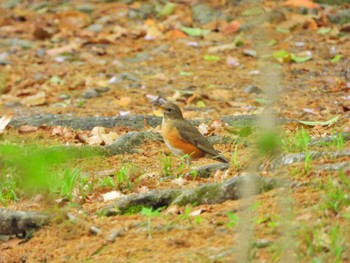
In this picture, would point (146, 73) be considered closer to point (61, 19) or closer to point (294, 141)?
point (61, 19)

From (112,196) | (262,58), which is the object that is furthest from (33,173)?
(112,196)

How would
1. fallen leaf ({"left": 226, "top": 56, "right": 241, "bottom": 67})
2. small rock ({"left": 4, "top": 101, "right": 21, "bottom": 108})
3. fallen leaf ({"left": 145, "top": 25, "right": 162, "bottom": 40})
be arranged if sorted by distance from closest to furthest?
small rock ({"left": 4, "top": 101, "right": 21, "bottom": 108}) → fallen leaf ({"left": 226, "top": 56, "right": 241, "bottom": 67}) → fallen leaf ({"left": 145, "top": 25, "right": 162, "bottom": 40})

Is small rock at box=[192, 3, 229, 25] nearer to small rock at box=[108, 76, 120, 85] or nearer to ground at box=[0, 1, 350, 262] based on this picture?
ground at box=[0, 1, 350, 262]

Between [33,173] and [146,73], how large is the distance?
30.4ft

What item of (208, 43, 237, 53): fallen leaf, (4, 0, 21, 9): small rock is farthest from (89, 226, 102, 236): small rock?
(4, 0, 21, 9): small rock

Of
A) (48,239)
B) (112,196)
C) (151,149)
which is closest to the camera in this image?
(48,239)

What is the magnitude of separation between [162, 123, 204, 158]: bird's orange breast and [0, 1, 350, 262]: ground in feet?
0.38

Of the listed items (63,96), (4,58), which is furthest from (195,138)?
(4,58)

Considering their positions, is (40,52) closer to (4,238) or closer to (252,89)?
(252,89)

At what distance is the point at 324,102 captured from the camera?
31.9 feet

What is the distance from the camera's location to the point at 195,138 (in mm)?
7074

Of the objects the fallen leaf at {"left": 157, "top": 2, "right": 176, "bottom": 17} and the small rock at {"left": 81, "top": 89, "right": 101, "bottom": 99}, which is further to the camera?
the fallen leaf at {"left": 157, "top": 2, "right": 176, "bottom": 17}

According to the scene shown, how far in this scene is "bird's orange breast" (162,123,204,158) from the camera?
276 inches

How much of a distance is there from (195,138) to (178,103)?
3.39m
